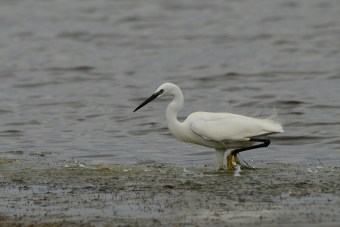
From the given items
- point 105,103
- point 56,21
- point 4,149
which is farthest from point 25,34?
point 4,149

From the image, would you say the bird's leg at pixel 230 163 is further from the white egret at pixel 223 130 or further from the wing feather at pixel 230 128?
the wing feather at pixel 230 128

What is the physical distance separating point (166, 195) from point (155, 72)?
1485 cm

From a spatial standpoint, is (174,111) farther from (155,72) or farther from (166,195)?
(155,72)

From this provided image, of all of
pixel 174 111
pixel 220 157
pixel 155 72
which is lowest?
pixel 155 72

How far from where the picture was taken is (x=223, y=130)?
12086mm

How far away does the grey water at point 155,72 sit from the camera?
50.7 feet

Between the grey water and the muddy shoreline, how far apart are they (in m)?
1.58

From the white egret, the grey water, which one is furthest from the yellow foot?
the grey water

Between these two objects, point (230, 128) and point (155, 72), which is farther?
point (155, 72)

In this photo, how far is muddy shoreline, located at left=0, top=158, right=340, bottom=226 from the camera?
8766 millimetres

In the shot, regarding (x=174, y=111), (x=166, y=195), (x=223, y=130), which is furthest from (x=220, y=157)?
(x=166, y=195)

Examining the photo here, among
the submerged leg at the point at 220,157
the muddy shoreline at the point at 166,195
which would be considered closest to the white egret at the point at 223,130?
the submerged leg at the point at 220,157

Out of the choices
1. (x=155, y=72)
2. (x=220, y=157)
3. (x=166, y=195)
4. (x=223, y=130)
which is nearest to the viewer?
(x=166, y=195)

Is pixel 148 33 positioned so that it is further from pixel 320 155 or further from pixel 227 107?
pixel 320 155
